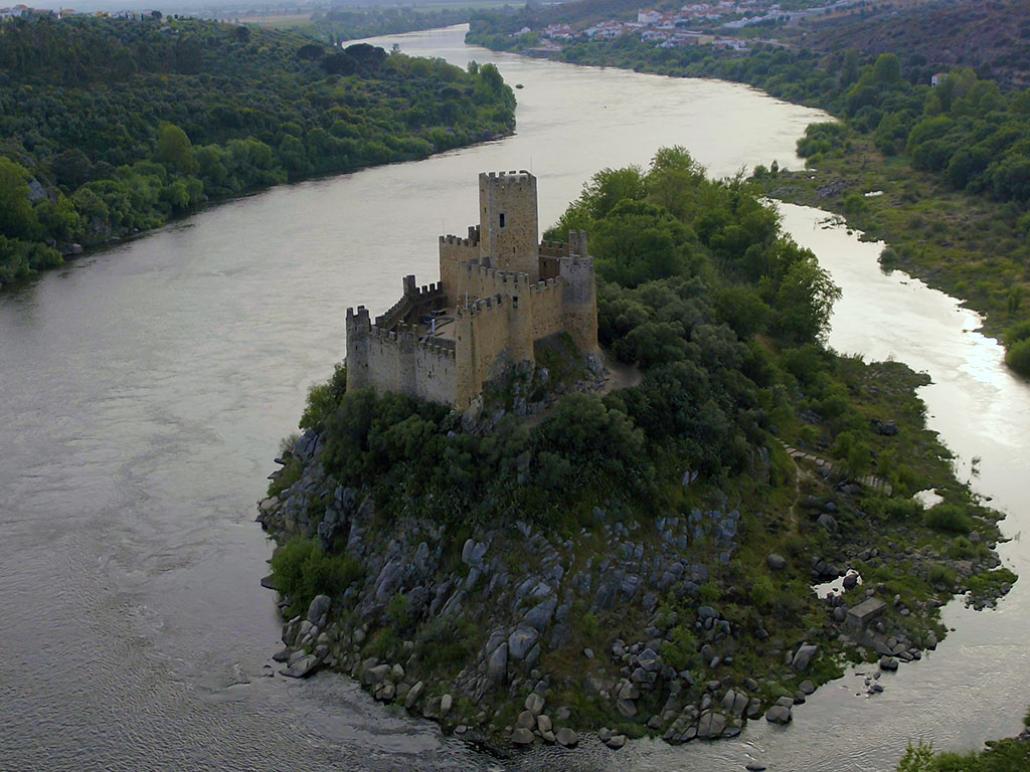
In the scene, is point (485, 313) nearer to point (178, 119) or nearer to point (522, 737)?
point (522, 737)

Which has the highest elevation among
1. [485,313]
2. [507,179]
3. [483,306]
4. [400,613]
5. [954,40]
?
[507,179]

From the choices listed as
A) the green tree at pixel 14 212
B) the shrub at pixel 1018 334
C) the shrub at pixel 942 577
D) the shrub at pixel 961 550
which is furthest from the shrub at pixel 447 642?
the green tree at pixel 14 212

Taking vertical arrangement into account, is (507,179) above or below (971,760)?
above

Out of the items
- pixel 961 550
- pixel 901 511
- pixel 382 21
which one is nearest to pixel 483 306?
pixel 901 511

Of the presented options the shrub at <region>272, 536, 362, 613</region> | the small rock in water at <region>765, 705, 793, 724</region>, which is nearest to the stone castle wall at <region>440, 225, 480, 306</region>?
the shrub at <region>272, 536, 362, 613</region>

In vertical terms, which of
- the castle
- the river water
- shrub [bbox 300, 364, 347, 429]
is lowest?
the river water

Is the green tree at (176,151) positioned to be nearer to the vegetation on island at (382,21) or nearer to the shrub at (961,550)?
the shrub at (961,550)

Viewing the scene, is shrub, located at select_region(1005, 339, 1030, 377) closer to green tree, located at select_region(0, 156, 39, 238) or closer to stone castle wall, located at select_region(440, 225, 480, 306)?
stone castle wall, located at select_region(440, 225, 480, 306)
